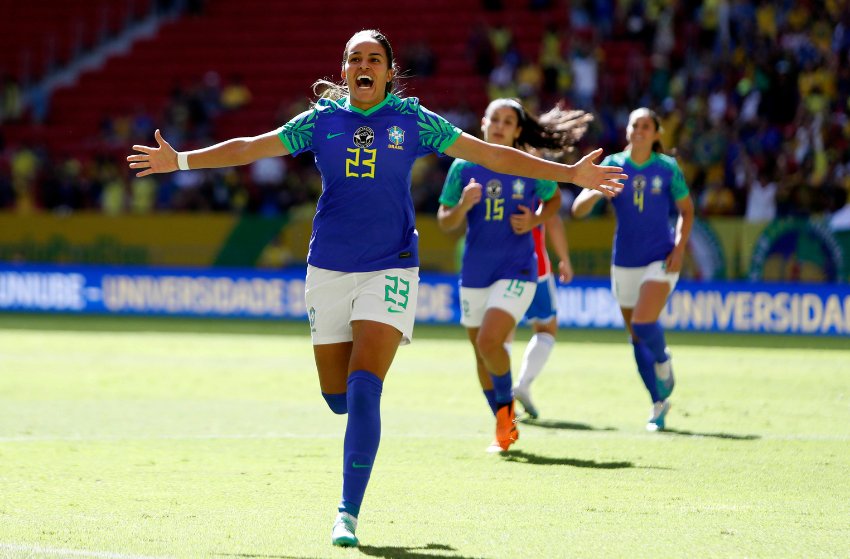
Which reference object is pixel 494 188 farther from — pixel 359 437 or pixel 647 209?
pixel 359 437

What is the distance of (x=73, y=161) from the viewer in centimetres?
2983

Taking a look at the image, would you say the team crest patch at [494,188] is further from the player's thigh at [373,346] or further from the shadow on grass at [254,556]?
the shadow on grass at [254,556]

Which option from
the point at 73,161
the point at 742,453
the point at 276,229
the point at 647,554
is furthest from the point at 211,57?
the point at 647,554

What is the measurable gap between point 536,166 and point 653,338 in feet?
15.7

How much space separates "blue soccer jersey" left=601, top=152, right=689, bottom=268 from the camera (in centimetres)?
1134

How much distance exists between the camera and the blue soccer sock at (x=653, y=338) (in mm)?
11195

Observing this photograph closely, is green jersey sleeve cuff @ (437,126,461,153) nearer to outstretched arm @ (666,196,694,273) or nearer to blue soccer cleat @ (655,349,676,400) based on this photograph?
outstretched arm @ (666,196,694,273)

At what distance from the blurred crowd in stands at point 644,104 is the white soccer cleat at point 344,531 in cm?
1593

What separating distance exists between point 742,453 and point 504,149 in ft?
12.6

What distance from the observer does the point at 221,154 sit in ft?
22.1

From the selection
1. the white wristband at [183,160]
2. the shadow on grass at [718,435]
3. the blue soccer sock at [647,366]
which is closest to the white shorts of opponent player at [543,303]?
the blue soccer sock at [647,366]

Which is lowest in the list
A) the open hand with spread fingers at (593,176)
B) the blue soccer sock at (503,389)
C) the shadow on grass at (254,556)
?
the shadow on grass at (254,556)

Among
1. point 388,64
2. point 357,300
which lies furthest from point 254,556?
point 388,64

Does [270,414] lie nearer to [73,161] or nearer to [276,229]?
[276,229]
